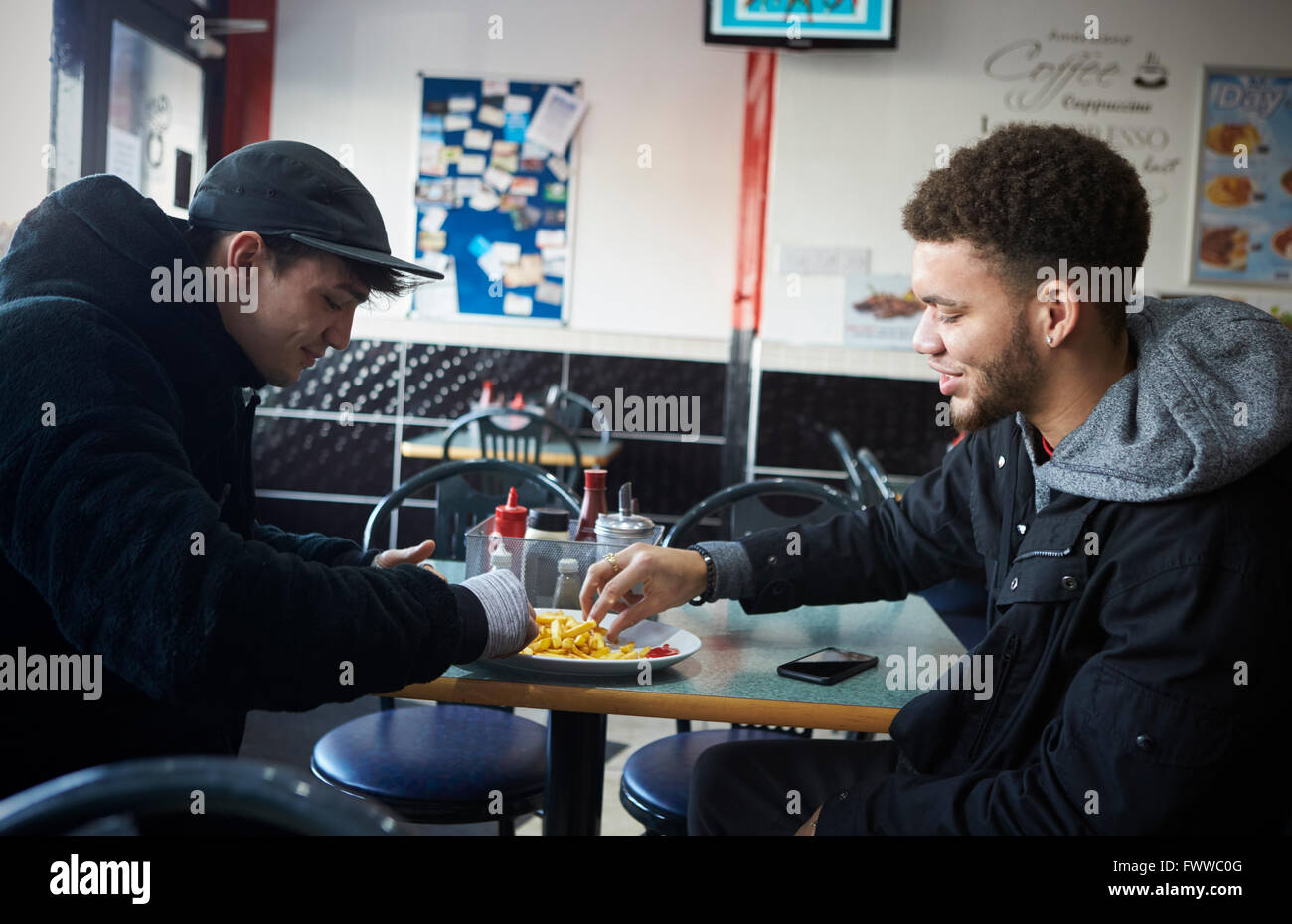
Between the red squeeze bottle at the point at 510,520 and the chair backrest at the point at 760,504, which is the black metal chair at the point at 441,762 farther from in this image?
the chair backrest at the point at 760,504

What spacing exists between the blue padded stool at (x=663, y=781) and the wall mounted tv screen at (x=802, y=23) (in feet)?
12.4

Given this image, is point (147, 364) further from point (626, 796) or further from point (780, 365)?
point (780, 365)

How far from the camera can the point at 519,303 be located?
620cm

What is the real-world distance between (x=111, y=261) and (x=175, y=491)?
36 centimetres

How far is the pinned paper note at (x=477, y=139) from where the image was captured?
6.12 m

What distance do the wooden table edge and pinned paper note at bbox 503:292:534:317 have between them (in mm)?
4789

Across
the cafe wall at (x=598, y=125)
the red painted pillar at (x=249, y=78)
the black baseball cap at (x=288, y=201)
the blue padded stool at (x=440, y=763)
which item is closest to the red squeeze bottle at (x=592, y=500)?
the blue padded stool at (x=440, y=763)

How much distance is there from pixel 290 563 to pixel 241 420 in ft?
1.90

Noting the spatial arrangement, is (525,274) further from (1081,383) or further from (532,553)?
(1081,383)

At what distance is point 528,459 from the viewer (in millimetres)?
4523

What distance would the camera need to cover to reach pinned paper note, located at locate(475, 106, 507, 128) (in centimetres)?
611

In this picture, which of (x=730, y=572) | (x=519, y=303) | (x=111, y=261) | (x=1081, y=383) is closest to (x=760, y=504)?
(x=730, y=572)

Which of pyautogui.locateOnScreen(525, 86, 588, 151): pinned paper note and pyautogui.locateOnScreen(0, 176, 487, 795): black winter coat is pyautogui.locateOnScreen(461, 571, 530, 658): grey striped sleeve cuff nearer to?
pyautogui.locateOnScreen(0, 176, 487, 795): black winter coat

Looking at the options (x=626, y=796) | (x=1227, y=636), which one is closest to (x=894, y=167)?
(x=626, y=796)
